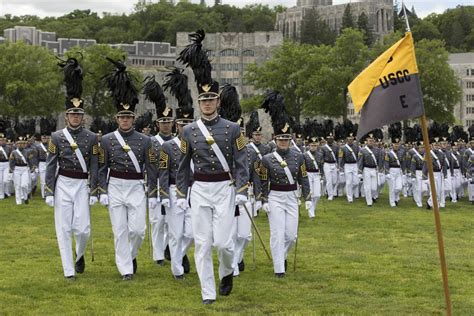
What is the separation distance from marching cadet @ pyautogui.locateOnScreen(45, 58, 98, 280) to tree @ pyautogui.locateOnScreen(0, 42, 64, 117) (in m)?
70.5

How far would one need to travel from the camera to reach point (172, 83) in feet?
45.6

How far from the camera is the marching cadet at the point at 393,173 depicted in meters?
27.3

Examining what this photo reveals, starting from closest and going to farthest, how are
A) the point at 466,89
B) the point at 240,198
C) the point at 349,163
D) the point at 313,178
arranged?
1. the point at 240,198
2. the point at 313,178
3. the point at 349,163
4. the point at 466,89

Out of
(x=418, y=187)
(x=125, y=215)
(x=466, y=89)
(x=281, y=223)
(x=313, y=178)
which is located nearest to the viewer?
(x=125, y=215)

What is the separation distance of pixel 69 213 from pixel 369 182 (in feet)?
52.1

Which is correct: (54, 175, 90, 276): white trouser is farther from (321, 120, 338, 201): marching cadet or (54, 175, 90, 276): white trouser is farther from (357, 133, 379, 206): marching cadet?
(321, 120, 338, 201): marching cadet

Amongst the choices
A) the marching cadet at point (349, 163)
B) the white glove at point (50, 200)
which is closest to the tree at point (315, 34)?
the marching cadet at point (349, 163)

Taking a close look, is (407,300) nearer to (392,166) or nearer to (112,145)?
(112,145)

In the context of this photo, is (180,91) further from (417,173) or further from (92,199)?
(417,173)

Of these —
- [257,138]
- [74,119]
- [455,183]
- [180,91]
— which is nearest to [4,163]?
[257,138]

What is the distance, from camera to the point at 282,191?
43.4ft

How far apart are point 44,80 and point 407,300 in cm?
7680

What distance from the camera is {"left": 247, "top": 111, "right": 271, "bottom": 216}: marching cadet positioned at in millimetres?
13453

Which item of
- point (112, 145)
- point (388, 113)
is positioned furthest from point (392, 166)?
point (388, 113)
